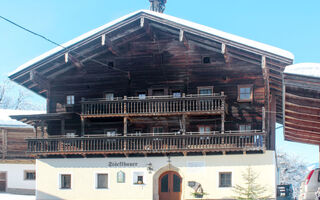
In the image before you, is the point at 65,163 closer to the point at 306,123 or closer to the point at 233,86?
the point at 233,86

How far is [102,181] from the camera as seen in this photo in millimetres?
27109

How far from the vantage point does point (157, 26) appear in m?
27.2

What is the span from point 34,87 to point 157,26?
8802 millimetres

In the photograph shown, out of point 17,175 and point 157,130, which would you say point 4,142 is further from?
point 157,130

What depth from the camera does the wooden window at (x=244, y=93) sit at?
26.6 meters

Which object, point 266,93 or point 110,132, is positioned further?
point 110,132

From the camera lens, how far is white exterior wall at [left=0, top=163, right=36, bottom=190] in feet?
112

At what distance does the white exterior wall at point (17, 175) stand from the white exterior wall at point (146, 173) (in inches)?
281

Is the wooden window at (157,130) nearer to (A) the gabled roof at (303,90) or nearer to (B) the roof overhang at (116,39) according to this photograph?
(B) the roof overhang at (116,39)

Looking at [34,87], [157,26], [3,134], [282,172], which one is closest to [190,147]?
[157,26]

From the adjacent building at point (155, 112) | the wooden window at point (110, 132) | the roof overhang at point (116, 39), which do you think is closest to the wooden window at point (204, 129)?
the adjacent building at point (155, 112)

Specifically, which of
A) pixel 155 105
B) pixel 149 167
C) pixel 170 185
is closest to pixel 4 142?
pixel 149 167

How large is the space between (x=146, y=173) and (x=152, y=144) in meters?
1.67

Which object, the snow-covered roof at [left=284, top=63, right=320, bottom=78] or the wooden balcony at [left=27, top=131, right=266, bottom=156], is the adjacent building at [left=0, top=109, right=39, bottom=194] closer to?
the wooden balcony at [left=27, top=131, right=266, bottom=156]
